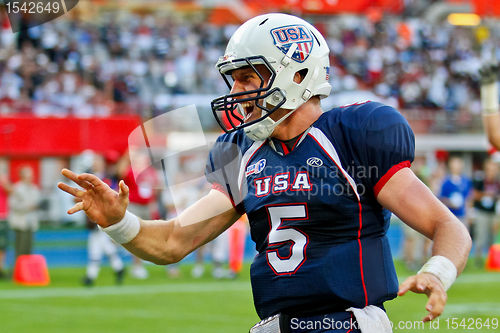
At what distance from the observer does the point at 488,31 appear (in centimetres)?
2939

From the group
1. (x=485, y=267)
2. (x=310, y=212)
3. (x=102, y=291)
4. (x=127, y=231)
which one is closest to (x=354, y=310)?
(x=310, y=212)

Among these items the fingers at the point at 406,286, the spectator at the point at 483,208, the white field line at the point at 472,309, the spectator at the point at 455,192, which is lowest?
the spectator at the point at 483,208

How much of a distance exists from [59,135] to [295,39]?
50.2 ft

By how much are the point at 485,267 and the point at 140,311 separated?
739 cm

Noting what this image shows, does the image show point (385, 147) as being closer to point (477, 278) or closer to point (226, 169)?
point (226, 169)

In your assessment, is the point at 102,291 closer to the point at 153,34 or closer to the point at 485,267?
the point at 485,267

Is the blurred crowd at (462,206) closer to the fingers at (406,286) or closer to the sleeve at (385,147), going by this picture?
the sleeve at (385,147)

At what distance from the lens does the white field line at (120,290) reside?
33.7ft

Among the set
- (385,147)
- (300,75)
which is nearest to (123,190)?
(300,75)

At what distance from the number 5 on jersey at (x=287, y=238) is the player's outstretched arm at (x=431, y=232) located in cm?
30

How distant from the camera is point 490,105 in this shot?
17.7ft

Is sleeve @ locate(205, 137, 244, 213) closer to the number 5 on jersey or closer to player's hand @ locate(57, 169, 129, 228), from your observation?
the number 5 on jersey

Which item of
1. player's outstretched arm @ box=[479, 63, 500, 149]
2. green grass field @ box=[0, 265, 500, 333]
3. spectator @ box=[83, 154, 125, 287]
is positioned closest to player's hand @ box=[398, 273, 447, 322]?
player's outstretched arm @ box=[479, 63, 500, 149]

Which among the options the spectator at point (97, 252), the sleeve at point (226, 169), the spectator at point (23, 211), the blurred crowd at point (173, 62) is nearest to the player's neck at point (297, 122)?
the sleeve at point (226, 169)
